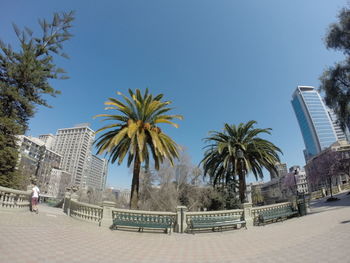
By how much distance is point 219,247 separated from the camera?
6512 millimetres

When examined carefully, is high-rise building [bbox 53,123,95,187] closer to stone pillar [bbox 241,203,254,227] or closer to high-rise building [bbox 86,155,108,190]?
high-rise building [bbox 86,155,108,190]

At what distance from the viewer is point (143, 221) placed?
9.03 m

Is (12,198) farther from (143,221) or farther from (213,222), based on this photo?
(213,222)

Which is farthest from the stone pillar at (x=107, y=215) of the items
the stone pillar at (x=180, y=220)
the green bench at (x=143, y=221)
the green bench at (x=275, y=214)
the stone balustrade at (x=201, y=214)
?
the green bench at (x=275, y=214)

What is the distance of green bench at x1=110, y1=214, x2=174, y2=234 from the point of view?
8.62 meters

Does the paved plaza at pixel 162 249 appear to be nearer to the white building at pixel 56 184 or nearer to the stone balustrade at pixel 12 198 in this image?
the stone balustrade at pixel 12 198

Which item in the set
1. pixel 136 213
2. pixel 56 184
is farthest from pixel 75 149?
pixel 136 213

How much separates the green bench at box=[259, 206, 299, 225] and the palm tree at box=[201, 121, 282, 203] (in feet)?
8.27

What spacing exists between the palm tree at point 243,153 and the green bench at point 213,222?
4.72 metres

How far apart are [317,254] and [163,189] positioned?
24.8m

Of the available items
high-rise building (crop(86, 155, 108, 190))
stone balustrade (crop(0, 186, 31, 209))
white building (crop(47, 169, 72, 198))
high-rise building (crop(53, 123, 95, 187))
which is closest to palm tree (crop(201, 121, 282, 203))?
stone balustrade (crop(0, 186, 31, 209))

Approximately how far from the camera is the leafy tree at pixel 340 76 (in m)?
18.1

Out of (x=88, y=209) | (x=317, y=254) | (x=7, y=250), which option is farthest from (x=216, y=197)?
(x=7, y=250)

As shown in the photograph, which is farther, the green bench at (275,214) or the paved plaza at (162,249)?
the green bench at (275,214)
